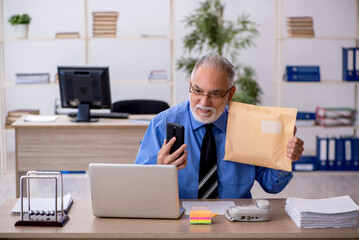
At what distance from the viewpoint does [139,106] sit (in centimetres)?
486

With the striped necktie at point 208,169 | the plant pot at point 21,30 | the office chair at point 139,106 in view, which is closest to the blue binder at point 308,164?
the office chair at point 139,106

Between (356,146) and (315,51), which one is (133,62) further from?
(356,146)

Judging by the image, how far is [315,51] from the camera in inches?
256

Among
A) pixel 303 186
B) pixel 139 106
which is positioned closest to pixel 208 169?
pixel 139 106

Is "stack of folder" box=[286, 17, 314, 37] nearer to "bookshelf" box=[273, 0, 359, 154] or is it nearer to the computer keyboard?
"bookshelf" box=[273, 0, 359, 154]

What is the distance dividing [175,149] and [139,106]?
2.82m

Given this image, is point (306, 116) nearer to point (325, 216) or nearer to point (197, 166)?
point (197, 166)

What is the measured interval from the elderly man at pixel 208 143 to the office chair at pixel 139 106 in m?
2.29

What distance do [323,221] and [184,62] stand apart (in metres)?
3.82

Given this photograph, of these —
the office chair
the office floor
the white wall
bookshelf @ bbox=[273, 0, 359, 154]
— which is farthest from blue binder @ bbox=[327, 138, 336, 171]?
the office chair

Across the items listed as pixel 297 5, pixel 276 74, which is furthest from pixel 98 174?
pixel 297 5

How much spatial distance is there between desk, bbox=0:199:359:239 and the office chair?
9.24 ft

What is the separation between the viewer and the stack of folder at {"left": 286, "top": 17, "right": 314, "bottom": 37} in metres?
5.54

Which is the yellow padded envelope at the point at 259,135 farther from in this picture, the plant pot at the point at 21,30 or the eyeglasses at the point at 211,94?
the plant pot at the point at 21,30
